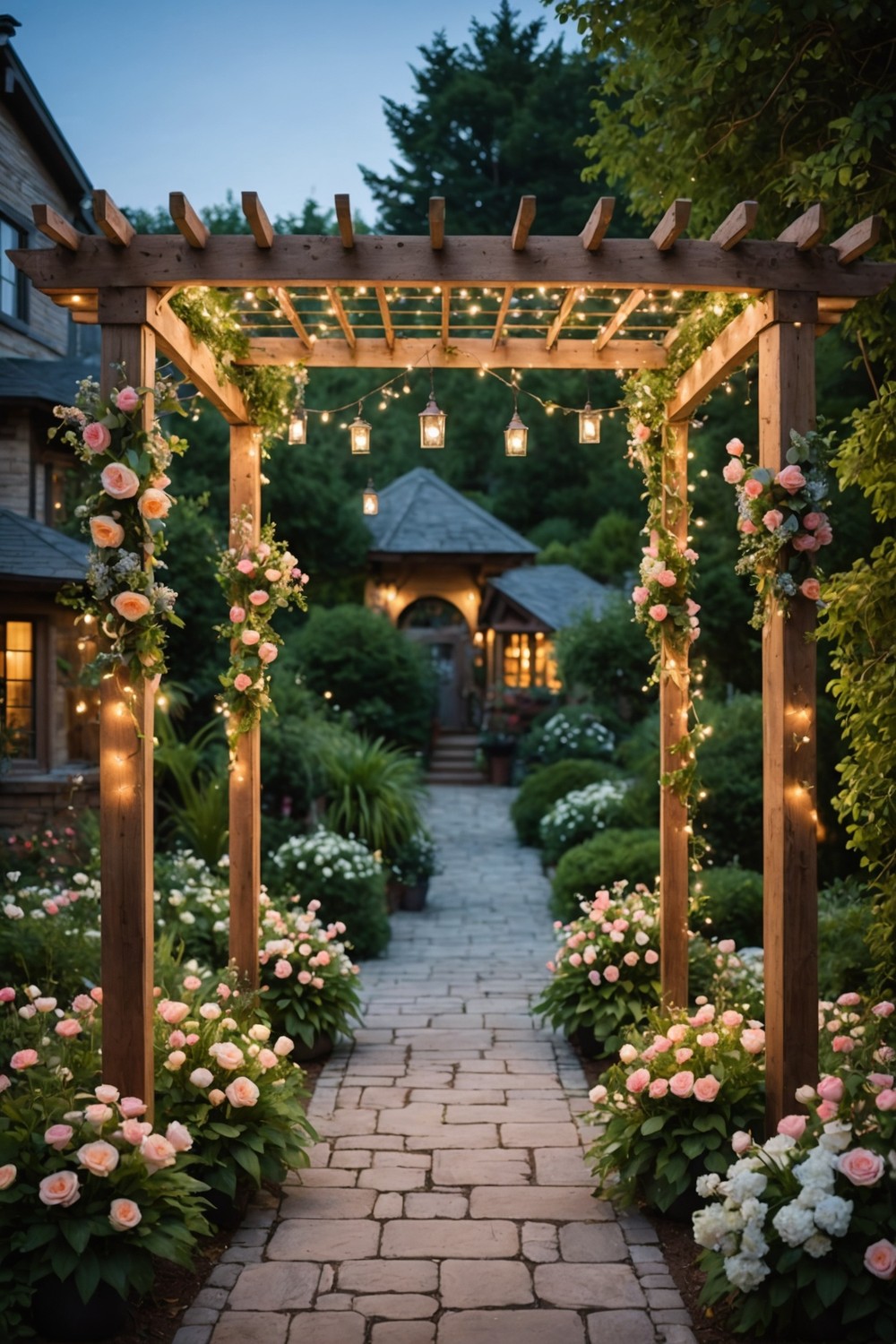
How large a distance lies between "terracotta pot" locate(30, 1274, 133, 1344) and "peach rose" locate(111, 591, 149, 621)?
2.01 m

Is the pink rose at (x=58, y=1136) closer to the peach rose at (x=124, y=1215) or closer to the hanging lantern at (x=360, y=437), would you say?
the peach rose at (x=124, y=1215)

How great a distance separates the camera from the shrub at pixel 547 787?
46.1 ft

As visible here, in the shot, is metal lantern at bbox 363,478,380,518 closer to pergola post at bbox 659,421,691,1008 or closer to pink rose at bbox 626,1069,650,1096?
pergola post at bbox 659,421,691,1008

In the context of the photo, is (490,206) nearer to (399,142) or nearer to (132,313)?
(399,142)

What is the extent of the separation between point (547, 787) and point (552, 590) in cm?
909

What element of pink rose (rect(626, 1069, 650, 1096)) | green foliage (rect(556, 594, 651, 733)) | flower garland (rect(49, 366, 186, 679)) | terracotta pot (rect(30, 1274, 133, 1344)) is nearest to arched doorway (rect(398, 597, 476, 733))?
green foliage (rect(556, 594, 651, 733))

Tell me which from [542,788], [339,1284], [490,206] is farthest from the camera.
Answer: [490,206]

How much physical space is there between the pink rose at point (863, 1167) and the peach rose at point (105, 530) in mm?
2958

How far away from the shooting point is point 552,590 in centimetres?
2289

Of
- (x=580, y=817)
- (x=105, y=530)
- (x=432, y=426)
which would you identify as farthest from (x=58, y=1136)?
(x=580, y=817)

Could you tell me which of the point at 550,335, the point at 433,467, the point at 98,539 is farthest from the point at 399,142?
the point at 98,539

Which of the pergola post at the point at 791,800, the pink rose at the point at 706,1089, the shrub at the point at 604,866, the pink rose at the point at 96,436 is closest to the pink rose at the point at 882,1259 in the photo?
the pergola post at the point at 791,800

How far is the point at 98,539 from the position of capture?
13.3 ft

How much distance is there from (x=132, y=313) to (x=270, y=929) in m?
3.64
